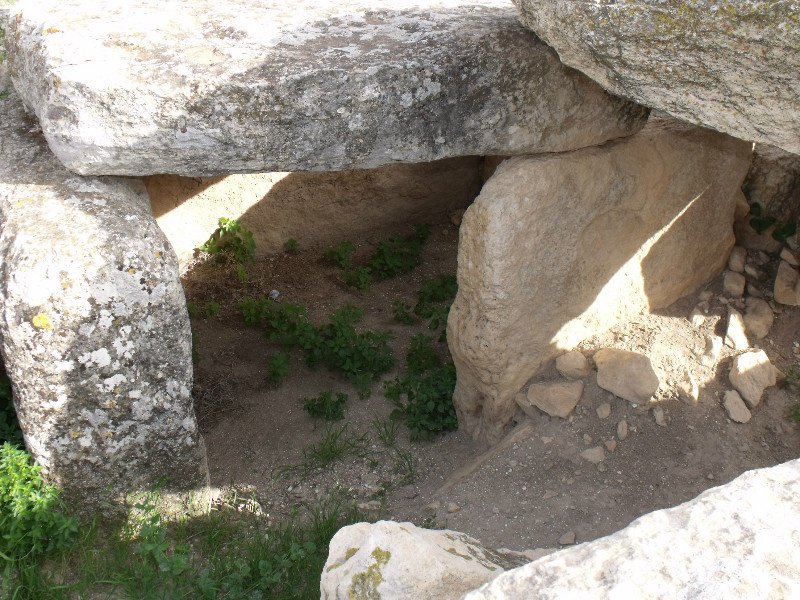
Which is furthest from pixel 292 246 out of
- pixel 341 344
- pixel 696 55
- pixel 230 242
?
pixel 696 55

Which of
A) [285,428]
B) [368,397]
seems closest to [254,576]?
[285,428]

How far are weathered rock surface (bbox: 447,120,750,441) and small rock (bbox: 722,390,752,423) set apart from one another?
60 cm

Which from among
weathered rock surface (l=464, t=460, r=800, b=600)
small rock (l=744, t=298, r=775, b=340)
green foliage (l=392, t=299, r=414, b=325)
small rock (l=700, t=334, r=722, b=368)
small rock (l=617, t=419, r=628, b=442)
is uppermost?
weathered rock surface (l=464, t=460, r=800, b=600)

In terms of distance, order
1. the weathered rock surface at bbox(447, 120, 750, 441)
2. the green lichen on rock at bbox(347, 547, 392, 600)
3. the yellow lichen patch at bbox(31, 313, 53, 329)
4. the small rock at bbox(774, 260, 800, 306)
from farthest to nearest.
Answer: the small rock at bbox(774, 260, 800, 306), the weathered rock surface at bbox(447, 120, 750, 441), the yellow lichen patch at bbox(31, 313, 53, 329), the green lichen on rock at bbox(347, 547, 392, 600)

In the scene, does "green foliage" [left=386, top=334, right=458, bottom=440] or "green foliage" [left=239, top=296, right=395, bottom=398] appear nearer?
"green foliage" [left=386, top=334, right=458, bottom=440]

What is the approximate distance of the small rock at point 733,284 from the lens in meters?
3.84

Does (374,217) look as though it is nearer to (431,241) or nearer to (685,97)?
(431,241)

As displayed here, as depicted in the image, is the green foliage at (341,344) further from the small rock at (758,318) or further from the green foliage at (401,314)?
the small rock at (758,318)

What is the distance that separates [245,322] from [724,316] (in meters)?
A: 2.59

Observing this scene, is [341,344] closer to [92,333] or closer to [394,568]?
[92,333]

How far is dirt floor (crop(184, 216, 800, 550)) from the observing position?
317 centimetres

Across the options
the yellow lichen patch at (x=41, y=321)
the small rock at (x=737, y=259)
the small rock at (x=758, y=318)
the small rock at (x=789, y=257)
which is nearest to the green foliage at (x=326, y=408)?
the yellow lichen patch at (x=41, y=321)

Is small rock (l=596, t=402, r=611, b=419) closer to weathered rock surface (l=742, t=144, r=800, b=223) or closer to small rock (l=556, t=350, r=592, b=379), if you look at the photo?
small rock (l=556, t=350, r=592, b=379)

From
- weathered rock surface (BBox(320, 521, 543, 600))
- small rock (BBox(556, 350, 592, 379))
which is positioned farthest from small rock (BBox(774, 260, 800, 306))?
weathered rock surface (BBox(320, 521, 543, 600))
